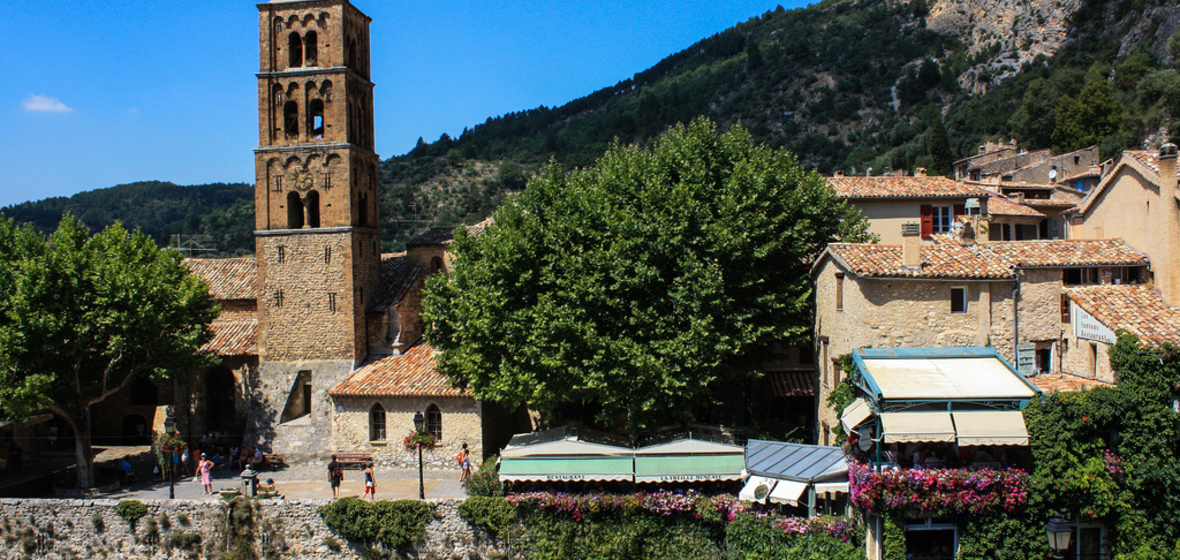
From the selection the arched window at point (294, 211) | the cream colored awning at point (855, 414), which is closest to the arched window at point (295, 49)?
the arched window at point (294, 211)

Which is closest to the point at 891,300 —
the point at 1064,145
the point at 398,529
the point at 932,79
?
the point at 398,529

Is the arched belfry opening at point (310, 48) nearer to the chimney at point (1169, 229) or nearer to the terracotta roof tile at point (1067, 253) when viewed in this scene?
the terracotta roof tile at point (1067, 253)

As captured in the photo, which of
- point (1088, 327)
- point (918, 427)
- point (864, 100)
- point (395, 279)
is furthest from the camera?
point (864, 100)

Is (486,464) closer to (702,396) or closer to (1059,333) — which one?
(702,396)

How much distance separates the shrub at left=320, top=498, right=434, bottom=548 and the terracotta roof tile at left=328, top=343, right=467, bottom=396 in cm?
629

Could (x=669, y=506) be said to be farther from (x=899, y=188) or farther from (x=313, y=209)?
(x=899, y=188)

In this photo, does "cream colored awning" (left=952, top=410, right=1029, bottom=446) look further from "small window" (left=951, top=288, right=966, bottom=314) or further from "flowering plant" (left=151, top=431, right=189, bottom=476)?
"flowering plant" (left=151, top=431, right=189, bottom=476)

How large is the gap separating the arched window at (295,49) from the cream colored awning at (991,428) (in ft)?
107

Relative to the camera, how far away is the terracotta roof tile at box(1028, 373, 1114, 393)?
76.1 feet

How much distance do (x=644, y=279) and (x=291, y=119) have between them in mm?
21213

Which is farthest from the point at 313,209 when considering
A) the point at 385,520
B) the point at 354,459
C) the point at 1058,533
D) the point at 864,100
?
the point at 864,100

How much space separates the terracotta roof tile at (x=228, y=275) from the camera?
131 ft

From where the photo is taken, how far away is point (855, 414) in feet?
76.0

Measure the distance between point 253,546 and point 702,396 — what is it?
17155mm
